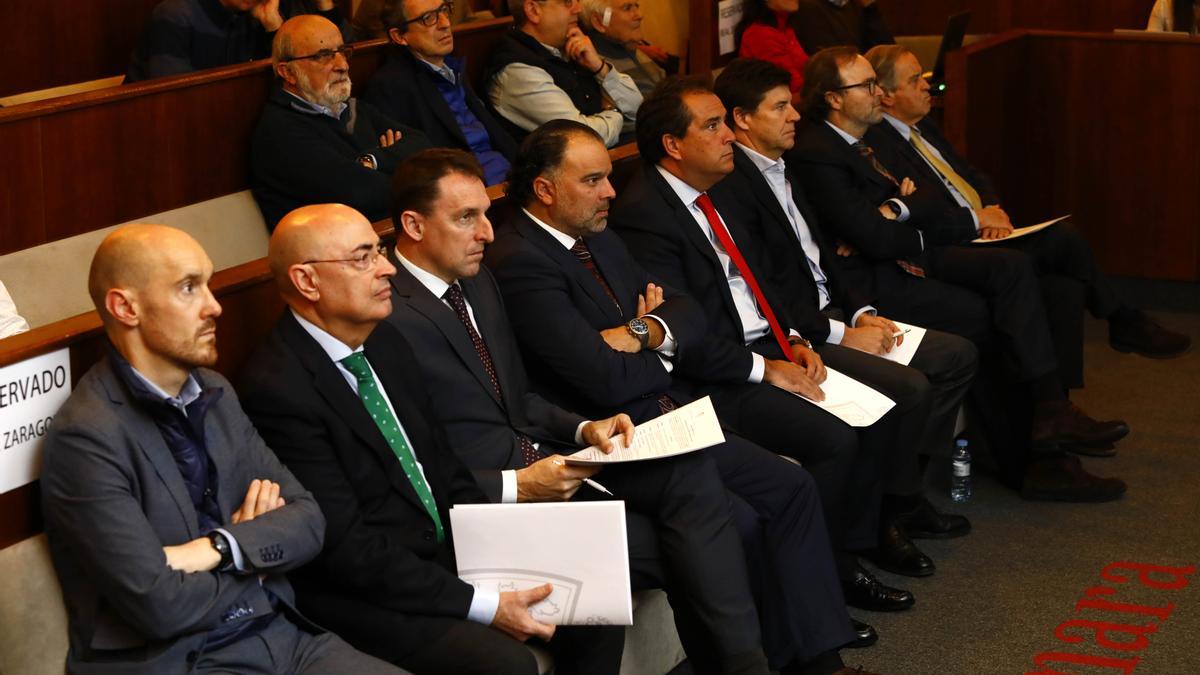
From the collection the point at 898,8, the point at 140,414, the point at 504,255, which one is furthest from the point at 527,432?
the point at 898,8

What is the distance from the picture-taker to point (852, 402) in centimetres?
411

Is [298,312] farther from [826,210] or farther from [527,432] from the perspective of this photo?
[826,210]

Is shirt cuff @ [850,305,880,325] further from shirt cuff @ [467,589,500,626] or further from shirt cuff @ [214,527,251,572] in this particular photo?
shirt cuff @ [214,527,251,572]

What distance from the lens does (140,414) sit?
2.48 metres

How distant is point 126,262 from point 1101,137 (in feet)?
17.1

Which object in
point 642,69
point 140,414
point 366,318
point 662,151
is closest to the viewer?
point 140,414

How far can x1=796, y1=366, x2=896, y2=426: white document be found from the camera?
405 centimetres

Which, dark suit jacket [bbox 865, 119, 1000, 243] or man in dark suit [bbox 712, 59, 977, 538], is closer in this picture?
man in dark suit [bbox 712, 59, 977, 538]

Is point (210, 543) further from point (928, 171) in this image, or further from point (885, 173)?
point (928, 171)

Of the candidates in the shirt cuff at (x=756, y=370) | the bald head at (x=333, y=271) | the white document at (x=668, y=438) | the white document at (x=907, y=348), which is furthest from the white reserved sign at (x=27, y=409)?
the white document at (x=907, y=348)

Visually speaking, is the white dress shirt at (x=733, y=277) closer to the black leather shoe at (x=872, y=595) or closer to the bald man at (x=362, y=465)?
the black leather shoe at (x=872, y=595)

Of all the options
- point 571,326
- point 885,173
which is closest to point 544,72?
point 885,173

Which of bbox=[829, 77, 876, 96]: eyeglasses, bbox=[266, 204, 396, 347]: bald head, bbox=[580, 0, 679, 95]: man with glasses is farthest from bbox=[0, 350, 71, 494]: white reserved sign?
bbox=[580, 0, 679, 95]: man with glasses

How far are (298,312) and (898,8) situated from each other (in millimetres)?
6523
